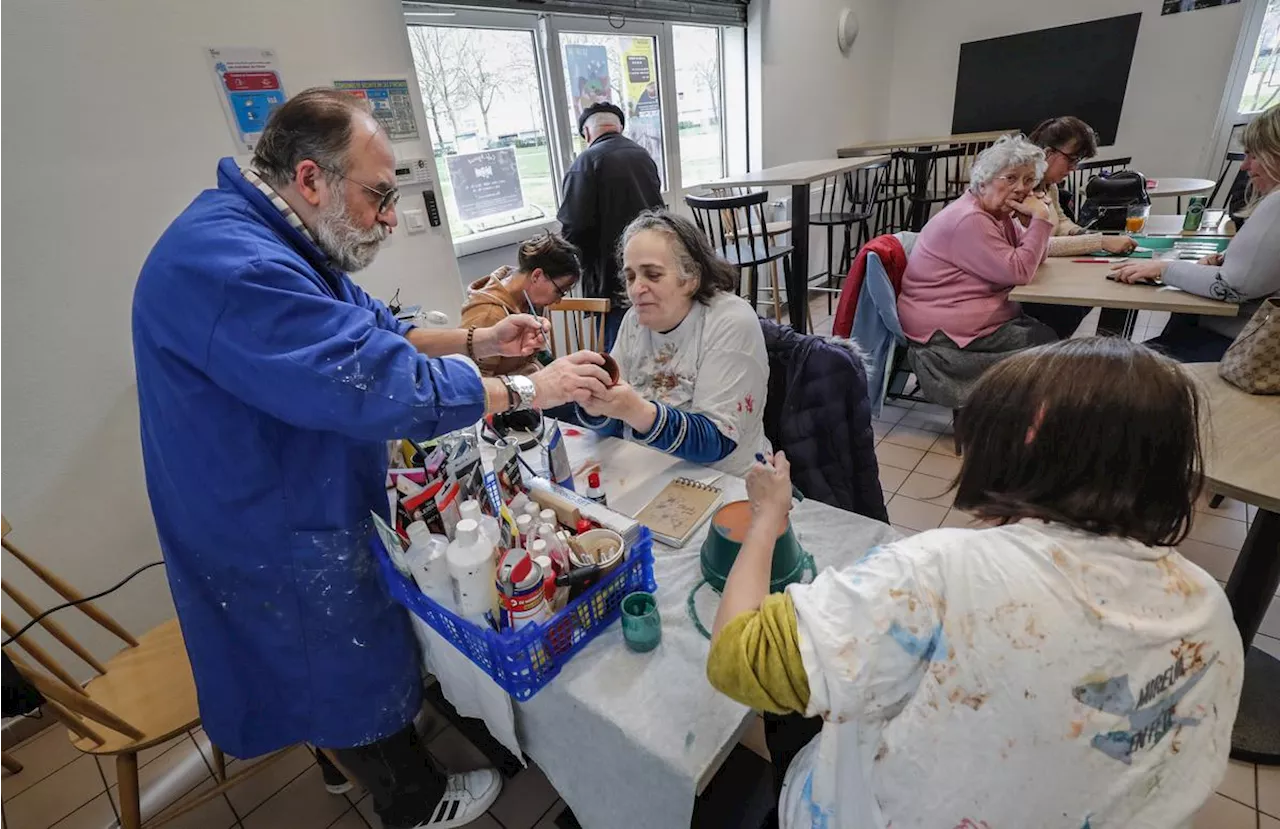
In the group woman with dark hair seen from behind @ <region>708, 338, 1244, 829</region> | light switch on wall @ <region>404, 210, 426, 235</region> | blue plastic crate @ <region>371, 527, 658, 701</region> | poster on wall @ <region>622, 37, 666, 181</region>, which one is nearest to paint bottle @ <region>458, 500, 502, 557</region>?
blue plastic crate @ <region>371, 527, 658, 701</region>

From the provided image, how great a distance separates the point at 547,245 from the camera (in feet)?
7.92

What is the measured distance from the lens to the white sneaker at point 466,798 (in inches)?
55.0

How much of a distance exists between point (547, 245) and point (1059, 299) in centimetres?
204

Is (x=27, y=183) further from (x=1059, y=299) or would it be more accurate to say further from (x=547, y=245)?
(x=1059, y=299)

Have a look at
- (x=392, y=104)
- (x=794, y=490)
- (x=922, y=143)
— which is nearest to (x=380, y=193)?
(x=794, y=490)

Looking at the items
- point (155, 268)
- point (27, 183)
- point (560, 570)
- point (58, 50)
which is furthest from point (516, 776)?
point (58, 50)

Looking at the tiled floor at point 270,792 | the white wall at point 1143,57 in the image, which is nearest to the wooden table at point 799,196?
the tiled floor at point 270,792

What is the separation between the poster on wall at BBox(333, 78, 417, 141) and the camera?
2.42 metres

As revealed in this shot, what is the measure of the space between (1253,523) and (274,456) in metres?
2.29

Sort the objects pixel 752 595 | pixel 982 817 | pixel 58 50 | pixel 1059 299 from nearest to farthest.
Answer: pixel 982 817 → pixel 752 595 → pixel 58 50 → pixel 1059 299

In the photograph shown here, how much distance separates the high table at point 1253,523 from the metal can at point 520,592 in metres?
1.33

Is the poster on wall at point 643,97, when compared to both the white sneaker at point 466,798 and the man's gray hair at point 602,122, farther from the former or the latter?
the white sneaker at point 466,798

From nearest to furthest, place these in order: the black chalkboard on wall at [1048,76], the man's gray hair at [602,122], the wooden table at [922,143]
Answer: the man's gray hair at [602,122] < the black chalkboard on wall at [1048,76] < the wooden table at [922,143]

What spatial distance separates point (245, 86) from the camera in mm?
2092
